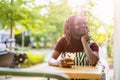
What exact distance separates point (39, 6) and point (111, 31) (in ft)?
2.94

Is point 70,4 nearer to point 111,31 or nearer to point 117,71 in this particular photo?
point 111,31

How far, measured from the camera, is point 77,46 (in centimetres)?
256

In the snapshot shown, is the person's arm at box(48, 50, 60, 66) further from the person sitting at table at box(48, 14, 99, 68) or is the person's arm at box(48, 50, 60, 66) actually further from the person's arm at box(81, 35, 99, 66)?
the person's arm at box(81, 35, 99, 66)

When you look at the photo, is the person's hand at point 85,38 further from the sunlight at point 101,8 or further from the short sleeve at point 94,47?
the sunlight at point 101,8

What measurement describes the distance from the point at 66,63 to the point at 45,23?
0.56m

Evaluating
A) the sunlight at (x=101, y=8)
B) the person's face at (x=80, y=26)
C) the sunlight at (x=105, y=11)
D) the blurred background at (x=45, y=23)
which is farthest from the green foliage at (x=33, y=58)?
the sunlight at (x=105, y=11)

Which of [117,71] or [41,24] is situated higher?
[41,24]

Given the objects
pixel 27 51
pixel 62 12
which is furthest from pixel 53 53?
pixel 62 12

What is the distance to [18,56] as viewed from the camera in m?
2.67

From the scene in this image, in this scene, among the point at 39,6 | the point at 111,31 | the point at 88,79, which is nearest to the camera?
the point at 88,79

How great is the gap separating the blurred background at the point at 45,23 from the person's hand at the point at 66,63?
0.62 ft

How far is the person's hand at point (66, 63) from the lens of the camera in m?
2.49

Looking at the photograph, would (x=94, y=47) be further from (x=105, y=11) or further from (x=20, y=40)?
(x=20, y=40)

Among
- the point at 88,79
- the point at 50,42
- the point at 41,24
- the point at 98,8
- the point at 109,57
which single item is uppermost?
the point at 98,8
